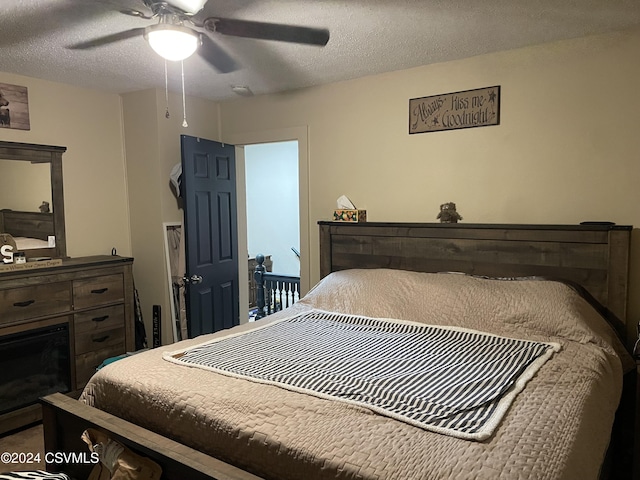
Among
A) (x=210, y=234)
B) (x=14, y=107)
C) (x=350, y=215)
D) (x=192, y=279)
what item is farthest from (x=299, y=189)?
(x=14, y=107)

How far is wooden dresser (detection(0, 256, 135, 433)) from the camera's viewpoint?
9.50ft

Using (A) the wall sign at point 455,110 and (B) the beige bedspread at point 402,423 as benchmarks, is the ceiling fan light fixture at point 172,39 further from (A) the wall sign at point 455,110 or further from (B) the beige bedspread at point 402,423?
(A) the wall sign at point 455,110

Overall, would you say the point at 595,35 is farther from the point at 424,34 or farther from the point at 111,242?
the point at 111,242

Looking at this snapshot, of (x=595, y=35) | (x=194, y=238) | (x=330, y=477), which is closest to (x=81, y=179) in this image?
(x=194, y=238)

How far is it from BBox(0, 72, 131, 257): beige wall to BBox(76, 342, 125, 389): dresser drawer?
803mm

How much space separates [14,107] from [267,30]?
7.57ft

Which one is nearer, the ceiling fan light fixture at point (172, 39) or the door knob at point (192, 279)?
the ceiling fan light fixture at point (172, 39)

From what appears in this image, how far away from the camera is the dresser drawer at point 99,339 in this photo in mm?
3256

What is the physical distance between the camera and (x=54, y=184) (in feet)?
11.4

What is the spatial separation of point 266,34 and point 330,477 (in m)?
1.65

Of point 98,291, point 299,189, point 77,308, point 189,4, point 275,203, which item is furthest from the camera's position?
point 275,203

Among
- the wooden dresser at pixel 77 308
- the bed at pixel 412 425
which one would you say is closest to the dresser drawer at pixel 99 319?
the wooden dresser at pixel 77 308

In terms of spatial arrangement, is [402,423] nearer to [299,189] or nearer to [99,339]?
[299,189]

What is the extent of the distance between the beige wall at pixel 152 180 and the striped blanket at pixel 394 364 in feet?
5.25
